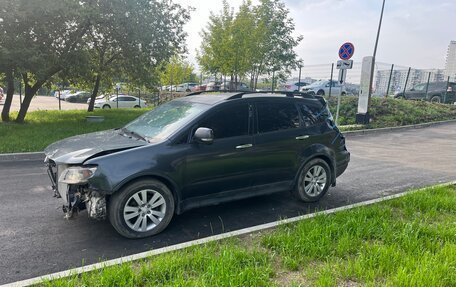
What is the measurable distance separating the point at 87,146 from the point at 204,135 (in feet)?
4.79

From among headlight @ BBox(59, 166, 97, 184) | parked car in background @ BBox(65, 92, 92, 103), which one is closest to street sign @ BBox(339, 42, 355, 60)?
headlight @ BBox(59, 166, 97, 184)

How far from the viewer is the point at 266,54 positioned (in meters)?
20.6

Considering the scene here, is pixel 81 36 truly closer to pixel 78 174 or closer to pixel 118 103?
pixel 78 174

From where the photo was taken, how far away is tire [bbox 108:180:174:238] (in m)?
3.77

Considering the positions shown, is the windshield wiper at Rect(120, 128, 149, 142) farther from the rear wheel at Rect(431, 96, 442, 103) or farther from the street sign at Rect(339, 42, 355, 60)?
the rear wheel at Rect(431, 96, 442, 103)

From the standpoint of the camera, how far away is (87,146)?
4.10m

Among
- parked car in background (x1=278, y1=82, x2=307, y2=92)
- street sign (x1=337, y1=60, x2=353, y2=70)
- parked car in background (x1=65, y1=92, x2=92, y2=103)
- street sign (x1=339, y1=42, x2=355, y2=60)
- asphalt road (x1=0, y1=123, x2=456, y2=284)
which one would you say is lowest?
parked car in background (x1=65, y1=92, x2=92, y2=103)

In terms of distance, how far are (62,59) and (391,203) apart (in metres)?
11.1

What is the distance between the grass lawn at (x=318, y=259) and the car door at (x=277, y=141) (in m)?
0.96

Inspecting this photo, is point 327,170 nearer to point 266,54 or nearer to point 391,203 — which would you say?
point 391,203

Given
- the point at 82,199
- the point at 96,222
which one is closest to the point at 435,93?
the point at 96,222

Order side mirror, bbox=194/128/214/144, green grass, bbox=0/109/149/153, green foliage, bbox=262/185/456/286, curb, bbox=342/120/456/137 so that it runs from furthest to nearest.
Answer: curb, bbox=342/120/456/137
green grass, bbox=0/109/149/153
side mirror, bbox=194/128/214/144
green foliage, bbox=262/185/456/286

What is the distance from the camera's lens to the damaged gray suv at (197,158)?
376 cm

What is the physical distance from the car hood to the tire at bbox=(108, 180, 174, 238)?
0.52 metres
